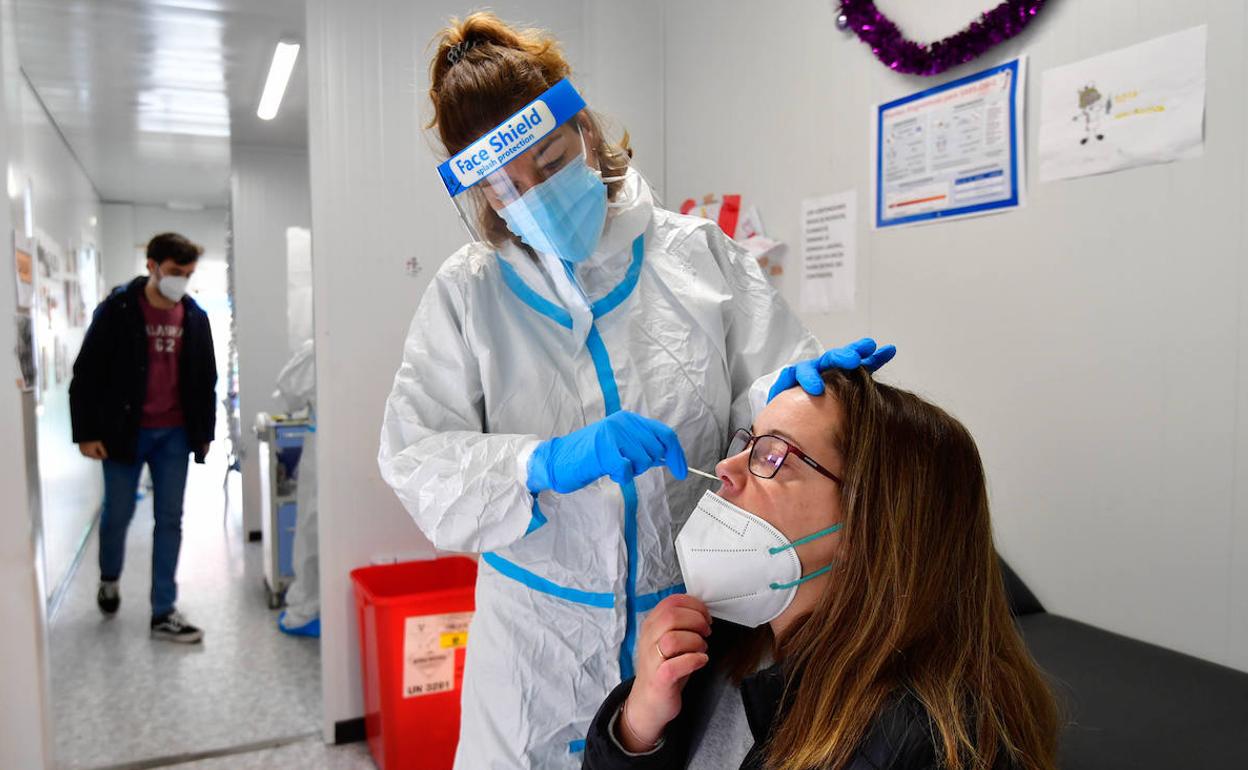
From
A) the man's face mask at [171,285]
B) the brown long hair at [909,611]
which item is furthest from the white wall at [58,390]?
the brown long hair at [909,611]

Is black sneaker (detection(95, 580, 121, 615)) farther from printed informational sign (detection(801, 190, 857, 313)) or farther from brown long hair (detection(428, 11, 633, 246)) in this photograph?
brown long hair (detection(428, 11, 633, 246))

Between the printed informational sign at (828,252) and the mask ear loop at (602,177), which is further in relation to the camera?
the printed informational sign at (828,252)

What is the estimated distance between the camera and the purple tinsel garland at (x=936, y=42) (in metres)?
1.71

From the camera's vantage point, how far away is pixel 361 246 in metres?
2.58

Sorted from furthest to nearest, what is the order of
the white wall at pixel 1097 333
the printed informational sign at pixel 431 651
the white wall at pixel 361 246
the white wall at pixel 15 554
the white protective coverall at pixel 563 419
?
the white wall at pixel 361 246
the printed informational sign at pixel 431 651
the white wall at pixel 15 554
the white wall at pixel 1097 333
the white protective coverall at pixel 563 419

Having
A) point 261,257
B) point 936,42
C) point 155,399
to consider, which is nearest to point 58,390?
point 261,257

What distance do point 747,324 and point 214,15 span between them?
265 centimetres

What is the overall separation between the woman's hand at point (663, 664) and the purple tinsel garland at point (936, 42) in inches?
53.8

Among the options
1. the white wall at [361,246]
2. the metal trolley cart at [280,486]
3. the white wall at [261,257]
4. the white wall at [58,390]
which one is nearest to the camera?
the white wall at [361,246]

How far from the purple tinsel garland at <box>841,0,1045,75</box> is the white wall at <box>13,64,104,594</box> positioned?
136 inches

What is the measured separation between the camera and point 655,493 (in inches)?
49.5

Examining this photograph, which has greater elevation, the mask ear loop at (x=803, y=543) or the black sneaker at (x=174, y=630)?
the mask ear loop at (x=803, y=543)

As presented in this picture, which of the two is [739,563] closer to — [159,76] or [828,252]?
[828,252]

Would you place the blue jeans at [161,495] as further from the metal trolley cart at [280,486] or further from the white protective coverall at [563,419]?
the white protective coverall at [563,419]
